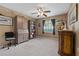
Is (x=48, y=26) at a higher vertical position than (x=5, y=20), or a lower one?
lower

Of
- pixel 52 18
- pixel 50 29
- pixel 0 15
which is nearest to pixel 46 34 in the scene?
pixel 50 29

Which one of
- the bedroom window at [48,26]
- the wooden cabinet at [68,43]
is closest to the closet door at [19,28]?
the wooden cabinet at [68,43]

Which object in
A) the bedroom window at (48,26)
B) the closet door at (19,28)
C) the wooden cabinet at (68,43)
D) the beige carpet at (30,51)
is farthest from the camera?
the bedroom window at (48,26)

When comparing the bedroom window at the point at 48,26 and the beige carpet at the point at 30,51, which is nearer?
the beige carpet at the point at 30,51

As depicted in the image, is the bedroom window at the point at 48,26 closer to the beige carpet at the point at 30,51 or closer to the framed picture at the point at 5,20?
the beige carpet at the point at 30,51

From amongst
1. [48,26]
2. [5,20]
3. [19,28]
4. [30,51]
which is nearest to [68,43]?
[30,51]

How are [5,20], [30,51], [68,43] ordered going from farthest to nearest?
1. [5,20]
2. [30,51]
3. [68,43]

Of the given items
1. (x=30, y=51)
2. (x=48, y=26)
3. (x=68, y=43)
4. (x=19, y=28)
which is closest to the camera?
(x=68, y=43)

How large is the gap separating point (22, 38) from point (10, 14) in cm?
177

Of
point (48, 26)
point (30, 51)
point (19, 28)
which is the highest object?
point (48, 26)

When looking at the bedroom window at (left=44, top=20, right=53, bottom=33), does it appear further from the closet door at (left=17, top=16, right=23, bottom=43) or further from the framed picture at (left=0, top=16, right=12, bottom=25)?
the framed picture at (left=0, top=16, right=12, bottom=25)

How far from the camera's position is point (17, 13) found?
6.56 m

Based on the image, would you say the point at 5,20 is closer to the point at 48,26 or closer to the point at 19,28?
the point at 19,28

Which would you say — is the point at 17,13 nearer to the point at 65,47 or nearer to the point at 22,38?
the point at 22,38
